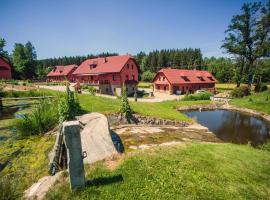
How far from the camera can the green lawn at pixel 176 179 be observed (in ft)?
15.5

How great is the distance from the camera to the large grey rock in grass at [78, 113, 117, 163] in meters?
6.84

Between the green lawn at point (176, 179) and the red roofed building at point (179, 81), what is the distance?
113 feet

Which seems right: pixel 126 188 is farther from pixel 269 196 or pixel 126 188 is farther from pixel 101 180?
pixel 269 196

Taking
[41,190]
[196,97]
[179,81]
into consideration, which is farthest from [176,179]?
[179,81]

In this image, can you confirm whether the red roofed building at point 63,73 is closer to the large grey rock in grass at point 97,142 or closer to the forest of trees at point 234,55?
the forest of trees at point 234,55

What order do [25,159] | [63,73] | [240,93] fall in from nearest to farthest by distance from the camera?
[25,159] → [240,93] → [63,73]

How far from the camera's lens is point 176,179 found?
5473 millimetres

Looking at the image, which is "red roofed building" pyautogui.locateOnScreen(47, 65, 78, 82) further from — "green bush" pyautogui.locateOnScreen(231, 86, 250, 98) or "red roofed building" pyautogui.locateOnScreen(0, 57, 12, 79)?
"green bush" pyautogui.locateOnScreen(231, 86, 250, 98)

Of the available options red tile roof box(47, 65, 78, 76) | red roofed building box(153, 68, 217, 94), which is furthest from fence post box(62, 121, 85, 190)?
red tile roof box(47, 65, 78, 76)

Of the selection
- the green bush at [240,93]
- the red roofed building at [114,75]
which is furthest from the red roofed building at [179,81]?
the green bush at [240,93]

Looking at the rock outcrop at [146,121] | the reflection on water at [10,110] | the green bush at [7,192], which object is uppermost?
the reflection on water at [10,110]

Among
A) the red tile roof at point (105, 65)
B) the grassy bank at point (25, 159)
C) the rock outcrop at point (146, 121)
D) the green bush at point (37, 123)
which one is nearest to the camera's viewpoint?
the grassy bank at point (25, 159)

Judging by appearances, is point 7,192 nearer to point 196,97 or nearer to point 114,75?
point 196,97

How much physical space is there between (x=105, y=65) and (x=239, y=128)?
101 ft
